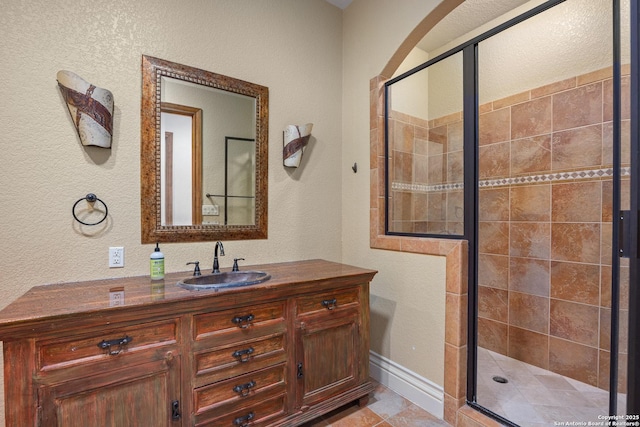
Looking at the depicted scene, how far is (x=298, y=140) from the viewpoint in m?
2.21

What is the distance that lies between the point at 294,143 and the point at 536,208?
193 centimetres

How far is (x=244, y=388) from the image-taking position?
147 cm

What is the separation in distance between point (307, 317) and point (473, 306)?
97cm

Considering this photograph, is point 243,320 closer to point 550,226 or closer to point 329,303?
point 329,303

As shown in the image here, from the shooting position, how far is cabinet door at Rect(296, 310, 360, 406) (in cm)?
167

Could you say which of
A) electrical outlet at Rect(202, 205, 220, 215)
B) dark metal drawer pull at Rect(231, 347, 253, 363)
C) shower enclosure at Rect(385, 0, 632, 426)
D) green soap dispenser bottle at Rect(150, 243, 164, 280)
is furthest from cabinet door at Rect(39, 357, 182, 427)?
shower enclosure at Rect(385, 0, 632, 426)

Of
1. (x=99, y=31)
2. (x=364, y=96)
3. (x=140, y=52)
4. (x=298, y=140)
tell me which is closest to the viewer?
(x=99, y=31)

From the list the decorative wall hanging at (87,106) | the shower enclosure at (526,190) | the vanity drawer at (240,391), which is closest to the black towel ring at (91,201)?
the decorative wall hanging at (87,106)

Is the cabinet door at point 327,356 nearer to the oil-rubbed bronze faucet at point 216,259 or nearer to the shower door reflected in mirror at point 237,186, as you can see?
the oil-rubbed bronze faucet at point 216,259

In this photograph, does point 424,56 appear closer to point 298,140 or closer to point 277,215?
point 298,140

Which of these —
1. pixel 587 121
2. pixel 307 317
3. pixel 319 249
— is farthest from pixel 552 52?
pixel 307 317

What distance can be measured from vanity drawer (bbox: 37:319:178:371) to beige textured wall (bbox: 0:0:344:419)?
593mm

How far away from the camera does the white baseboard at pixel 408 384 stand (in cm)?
187

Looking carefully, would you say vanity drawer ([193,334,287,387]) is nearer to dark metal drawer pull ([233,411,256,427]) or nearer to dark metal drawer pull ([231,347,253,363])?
dark metal drawer pull ([231,347,253,363])
